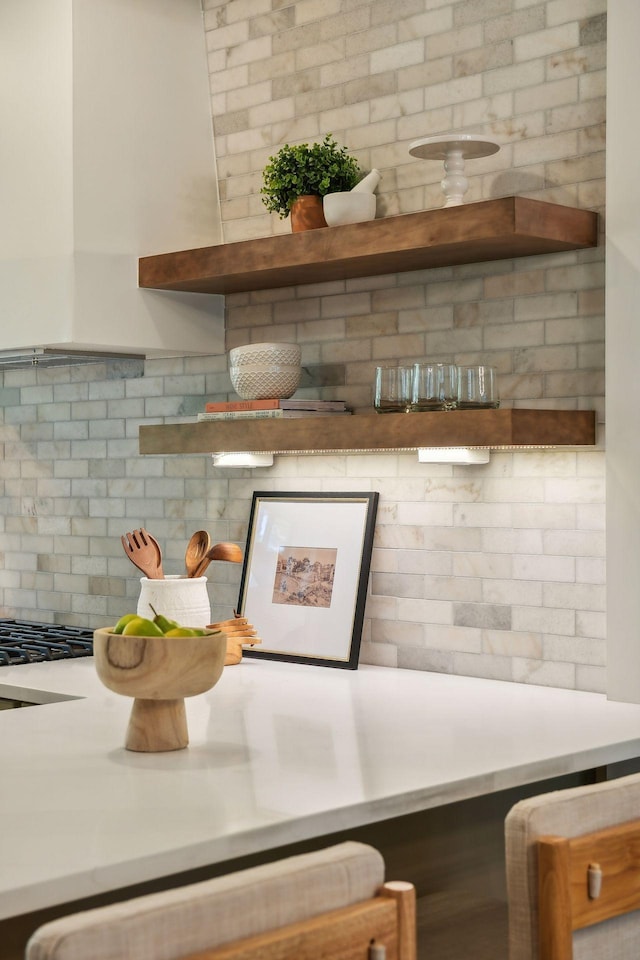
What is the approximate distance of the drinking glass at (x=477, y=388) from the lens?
2.85 metres

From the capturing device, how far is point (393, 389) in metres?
2.94

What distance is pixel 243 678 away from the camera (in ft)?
10.1

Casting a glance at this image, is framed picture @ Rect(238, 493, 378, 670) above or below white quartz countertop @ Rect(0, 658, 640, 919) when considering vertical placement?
above

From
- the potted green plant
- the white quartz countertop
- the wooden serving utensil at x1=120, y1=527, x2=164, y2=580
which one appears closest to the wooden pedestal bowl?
the white quartz countertop

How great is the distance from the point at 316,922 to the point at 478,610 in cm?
174

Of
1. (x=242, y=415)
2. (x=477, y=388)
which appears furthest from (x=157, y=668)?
(x=242, y=415)

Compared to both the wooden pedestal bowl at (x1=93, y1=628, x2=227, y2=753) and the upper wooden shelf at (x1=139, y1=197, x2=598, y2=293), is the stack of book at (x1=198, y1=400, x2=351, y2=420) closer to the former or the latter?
the upper wooden shelf at (x1=139, y1=197, x2=598, y2=293)

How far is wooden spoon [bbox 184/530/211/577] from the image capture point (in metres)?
3.39

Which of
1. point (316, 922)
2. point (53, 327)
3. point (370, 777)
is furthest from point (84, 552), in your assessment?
point (316, 922)

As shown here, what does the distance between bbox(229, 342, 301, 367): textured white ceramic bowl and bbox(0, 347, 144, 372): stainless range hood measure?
1.86 feet

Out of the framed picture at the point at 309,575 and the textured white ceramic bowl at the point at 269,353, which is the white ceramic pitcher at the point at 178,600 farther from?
the textured white ceramic bowl at the point at 269,353

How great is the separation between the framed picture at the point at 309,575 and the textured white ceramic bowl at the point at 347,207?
0.72 m

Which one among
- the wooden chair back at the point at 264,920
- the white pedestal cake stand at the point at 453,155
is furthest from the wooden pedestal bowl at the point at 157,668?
the white pedestal cake stand at the point at 453,155

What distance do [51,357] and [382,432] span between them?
3.92 ft
